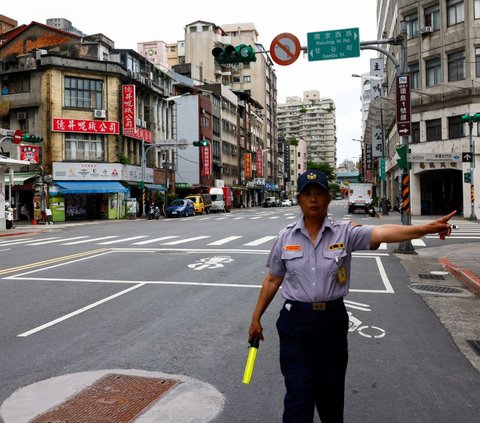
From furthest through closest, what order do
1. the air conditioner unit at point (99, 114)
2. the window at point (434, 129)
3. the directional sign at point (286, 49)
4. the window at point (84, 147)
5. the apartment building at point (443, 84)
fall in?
the air conditioner unit at point (99, 114) → the window at point (84, 147) → the window at point (434, 129) → the apartment building at point (443, 84) → the directional sign at point (286, 49)

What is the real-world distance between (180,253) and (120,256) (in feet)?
5.77

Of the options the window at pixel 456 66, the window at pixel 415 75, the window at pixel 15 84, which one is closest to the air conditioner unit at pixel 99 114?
the window at pixel 15 84

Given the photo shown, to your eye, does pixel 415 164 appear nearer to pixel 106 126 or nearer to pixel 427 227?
pixel 106 126

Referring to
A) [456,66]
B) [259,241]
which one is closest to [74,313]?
[259,241]

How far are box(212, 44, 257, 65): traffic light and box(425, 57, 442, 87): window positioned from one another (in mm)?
27108

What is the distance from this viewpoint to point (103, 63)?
43531 millimetres

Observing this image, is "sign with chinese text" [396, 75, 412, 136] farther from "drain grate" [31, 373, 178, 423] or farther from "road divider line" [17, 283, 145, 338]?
"drain grate" [31, 373, 178, 423]

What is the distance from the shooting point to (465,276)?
1038 cm

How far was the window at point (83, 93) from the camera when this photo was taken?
42531 mm

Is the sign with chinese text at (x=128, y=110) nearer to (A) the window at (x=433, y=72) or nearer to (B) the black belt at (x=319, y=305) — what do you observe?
(A) the window at (x=433, y=72)

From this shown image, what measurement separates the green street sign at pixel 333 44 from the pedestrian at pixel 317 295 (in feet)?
41.6

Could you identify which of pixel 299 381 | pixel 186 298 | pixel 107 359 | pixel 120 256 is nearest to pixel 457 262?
pixel 186 298

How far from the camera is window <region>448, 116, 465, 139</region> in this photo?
34.5 m

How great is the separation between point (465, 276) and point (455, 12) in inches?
1167
